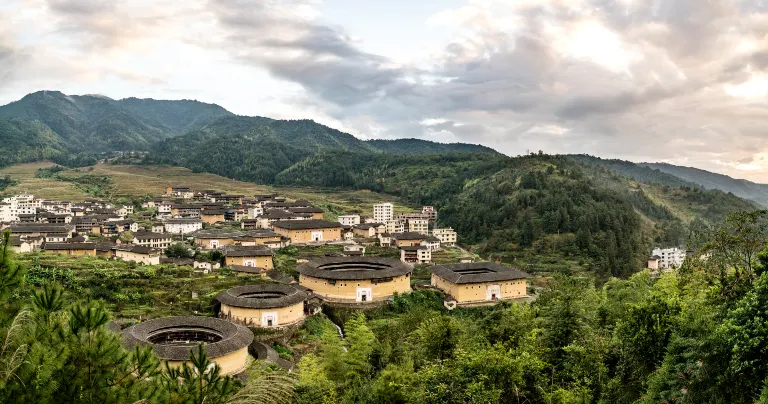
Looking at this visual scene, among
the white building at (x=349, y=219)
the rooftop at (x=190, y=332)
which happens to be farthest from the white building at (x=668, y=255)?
the rooftop at (x=190, y=332)

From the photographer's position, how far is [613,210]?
7794 centimetres

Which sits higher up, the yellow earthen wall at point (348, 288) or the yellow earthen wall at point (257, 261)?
the yellow earthen wall at point (257, 261)

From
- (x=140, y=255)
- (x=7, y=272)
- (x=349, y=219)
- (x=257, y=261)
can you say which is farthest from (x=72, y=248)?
(x=7, y=272)

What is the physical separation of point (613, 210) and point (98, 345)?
8148 centimetres

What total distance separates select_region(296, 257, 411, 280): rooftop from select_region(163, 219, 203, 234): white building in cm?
3210

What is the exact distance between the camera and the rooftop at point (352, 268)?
41.9m

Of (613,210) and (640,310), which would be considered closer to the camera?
(640,310)

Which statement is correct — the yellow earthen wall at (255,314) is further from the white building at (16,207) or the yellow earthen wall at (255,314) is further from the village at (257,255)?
the white building at (16,207)

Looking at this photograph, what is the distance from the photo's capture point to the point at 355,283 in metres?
41.6

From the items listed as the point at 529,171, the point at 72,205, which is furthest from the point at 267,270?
the point at 529,171

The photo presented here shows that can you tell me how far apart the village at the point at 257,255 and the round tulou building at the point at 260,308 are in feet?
0.22

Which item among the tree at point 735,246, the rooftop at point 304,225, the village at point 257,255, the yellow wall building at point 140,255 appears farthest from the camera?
the rooftop at point 304,225

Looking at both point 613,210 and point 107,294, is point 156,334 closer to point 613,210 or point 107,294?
point 107,294

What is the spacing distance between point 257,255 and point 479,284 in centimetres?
2220
